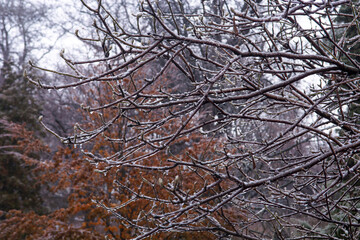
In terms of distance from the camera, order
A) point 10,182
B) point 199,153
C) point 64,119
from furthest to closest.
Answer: point 64,119 < point 10,182 < point 199,153

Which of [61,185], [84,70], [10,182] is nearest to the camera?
[61,185]

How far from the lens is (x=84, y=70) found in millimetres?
9156

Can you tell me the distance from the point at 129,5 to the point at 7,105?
6579 millimetres

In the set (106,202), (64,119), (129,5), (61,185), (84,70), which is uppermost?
(129,5)

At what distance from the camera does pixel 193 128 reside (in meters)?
2.12

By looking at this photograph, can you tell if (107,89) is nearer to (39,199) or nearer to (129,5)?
(39,199)

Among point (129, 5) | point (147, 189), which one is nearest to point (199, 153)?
point (147, 189)

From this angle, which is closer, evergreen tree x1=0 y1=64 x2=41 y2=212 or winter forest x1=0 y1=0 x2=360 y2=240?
winter forest x1=0 y1=0 x2=360 y2=240

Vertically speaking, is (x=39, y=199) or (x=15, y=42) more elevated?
(x=15, y=42)

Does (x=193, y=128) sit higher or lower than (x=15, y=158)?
higher

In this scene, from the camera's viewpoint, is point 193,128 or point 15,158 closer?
point 193,128

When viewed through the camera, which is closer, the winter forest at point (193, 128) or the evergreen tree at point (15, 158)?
the winter forest at point (193, 128)

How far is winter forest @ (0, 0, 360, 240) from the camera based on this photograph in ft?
6.15

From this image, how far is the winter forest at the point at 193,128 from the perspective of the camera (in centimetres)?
188
